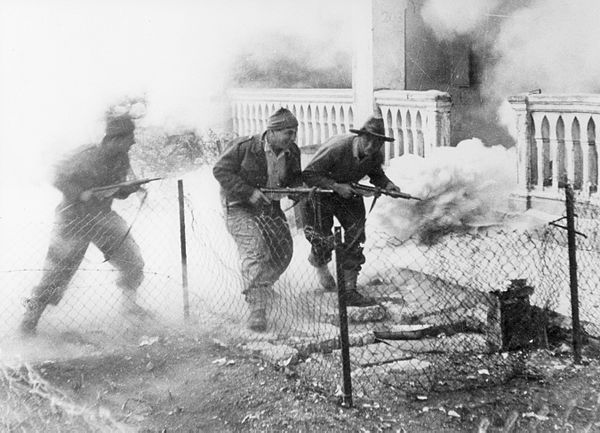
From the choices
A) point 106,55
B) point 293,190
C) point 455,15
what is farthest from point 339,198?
point 455,15

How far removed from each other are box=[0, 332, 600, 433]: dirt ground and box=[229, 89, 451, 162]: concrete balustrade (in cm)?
402

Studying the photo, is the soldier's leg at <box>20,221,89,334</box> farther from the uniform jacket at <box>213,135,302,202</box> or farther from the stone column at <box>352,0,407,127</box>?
the stone column at <box>352,0,407,127</box>

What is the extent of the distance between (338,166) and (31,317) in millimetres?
3227

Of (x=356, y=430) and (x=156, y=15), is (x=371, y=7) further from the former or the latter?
(x=356, y=430)

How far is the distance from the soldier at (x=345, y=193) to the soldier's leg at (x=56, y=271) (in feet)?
7.27

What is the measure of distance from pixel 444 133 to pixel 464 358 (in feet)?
13.0

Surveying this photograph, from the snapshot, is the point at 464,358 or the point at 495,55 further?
the point at 495,55

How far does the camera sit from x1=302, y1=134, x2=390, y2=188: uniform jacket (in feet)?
23.7

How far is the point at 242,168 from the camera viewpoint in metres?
6.88

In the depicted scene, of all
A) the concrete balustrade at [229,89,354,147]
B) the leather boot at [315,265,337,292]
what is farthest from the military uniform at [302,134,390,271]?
the concrete balustrade at [229,89,354,147]

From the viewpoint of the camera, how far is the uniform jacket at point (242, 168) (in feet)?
22.0

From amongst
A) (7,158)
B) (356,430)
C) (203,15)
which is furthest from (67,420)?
(203,15)

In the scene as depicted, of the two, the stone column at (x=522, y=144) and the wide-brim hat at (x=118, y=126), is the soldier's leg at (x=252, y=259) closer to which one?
the wide-brim hat at (x=118, y=126)

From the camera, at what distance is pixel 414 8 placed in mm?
9820
